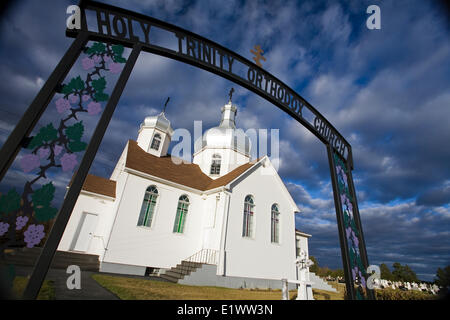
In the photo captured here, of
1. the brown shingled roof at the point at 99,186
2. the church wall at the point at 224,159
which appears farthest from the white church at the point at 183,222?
the church wall at the point at 224,159

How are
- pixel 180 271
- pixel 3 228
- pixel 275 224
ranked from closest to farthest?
pixel 3 228
pixel 180 271
pixel 275 224

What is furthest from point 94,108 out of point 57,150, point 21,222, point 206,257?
point 206,257

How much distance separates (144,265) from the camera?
10859 mm

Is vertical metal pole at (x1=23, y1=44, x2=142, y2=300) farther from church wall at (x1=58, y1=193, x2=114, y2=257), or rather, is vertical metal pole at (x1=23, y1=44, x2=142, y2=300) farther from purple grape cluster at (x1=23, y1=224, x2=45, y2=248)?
church wall at (x1=58, y1=193, x2=114, y2=257)

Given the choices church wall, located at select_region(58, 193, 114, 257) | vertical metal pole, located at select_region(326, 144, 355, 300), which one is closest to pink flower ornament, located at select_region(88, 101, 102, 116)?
vertical metal pole, located at select_region(326, 144, 355, 300)

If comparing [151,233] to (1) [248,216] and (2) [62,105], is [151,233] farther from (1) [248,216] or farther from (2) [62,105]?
(2) [62,105]

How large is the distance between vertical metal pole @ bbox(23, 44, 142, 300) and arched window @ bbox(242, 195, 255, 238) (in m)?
11.8

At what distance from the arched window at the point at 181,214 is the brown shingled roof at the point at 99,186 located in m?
4.15

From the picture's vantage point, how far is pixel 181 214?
42.7ft

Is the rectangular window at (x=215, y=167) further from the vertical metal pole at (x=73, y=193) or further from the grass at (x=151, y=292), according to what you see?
the vertical metal pole at (x=73, y=193)

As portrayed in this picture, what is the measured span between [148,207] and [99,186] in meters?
3.91

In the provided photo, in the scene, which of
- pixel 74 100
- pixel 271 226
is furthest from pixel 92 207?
pixel 74 100
